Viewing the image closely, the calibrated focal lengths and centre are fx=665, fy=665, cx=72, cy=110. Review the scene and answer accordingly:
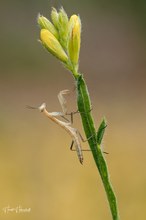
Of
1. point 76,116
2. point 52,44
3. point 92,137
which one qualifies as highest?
point 52,44

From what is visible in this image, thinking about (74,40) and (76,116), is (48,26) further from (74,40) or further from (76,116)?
(76,116)

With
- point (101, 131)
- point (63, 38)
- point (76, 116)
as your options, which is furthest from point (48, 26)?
point (76, 116)

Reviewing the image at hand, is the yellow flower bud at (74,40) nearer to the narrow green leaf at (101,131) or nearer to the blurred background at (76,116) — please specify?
the narrow green leaf at (101,131)

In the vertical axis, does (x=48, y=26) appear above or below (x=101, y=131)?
above

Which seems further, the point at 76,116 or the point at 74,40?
the point at 76,116

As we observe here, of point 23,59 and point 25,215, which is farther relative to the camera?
point 23,59

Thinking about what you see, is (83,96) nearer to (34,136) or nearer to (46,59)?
(34,136)

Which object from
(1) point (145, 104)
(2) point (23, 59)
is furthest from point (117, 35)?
(1) point (145, 104)
